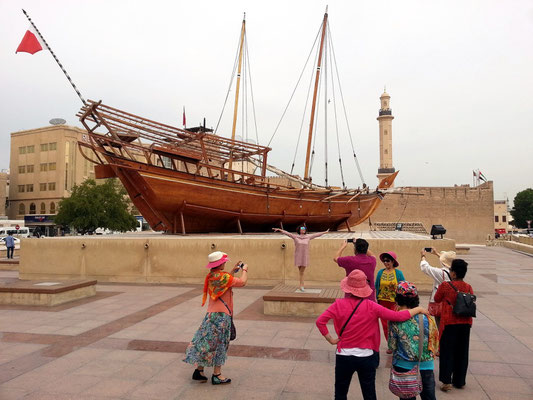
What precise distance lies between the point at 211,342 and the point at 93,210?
119ft

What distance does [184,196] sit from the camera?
49.2 ft

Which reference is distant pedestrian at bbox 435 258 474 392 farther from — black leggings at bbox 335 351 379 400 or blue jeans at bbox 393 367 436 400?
black leggings at bbox 335 351 379 400

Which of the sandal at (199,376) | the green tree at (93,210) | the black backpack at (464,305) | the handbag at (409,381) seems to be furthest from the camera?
the green tree at (93,210)

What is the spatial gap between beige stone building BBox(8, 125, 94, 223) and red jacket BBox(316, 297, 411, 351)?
5394 cm

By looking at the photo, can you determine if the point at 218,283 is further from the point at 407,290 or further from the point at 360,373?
the point at 407,290

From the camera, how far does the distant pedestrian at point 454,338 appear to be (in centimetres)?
415

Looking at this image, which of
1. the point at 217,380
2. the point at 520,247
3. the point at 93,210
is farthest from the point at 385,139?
the point at 217,380

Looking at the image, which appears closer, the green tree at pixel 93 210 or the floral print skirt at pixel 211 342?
the floral print skirt at pixel 211 342

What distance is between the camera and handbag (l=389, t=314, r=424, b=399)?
10.0ft

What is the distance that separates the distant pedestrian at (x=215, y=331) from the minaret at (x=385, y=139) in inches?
2474

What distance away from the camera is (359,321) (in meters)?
3.14

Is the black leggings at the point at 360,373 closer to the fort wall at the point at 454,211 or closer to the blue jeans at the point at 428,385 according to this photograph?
the blue jeans at the point at 428,385

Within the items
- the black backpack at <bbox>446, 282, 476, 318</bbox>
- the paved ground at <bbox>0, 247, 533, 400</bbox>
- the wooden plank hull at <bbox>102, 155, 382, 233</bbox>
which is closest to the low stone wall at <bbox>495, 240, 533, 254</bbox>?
the wooden plank hull at <bbox>102, 155, 382, 233</bbox>

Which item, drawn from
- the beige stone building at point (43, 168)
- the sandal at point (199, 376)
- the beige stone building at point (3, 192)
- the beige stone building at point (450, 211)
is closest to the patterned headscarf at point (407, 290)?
the sandal at point (199, 376)
